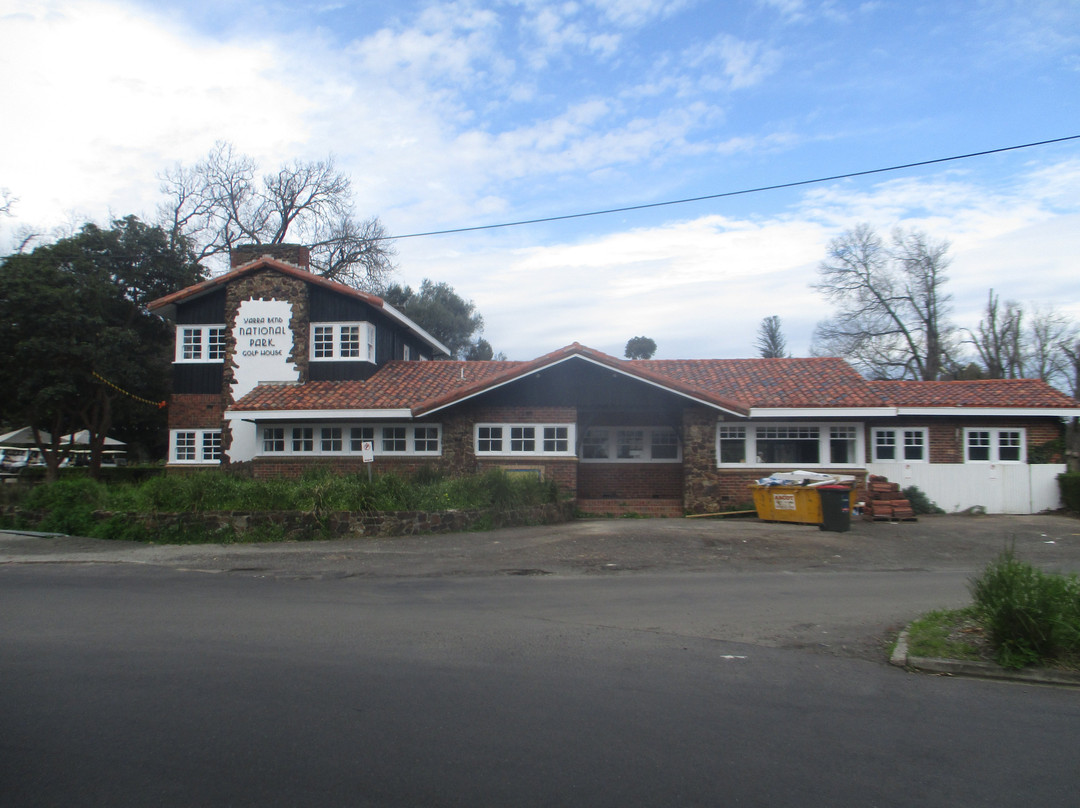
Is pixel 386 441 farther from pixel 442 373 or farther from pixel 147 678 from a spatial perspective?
pixel 147 678

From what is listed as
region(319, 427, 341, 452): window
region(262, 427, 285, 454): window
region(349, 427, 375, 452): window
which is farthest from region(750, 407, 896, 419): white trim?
region(262, 427, 285, 454): window

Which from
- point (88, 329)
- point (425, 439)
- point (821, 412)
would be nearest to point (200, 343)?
point (88, 329)

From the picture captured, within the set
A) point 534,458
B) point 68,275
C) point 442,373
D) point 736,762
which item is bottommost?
point 736,762

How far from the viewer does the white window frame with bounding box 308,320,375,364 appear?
2550 cm

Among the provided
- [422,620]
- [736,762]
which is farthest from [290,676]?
[736,762]

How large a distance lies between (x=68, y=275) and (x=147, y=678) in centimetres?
2732

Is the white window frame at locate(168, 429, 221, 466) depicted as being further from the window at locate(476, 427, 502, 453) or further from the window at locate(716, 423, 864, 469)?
the window at locate(716, 423, 864, 469)

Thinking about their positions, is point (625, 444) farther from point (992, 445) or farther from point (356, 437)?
point (992, 445)

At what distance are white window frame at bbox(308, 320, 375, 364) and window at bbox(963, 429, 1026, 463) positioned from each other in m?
18.3

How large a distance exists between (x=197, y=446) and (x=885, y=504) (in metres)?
20.9

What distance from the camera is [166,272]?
33469 mm

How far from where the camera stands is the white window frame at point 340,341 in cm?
2550

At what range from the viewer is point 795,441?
75.6 ft

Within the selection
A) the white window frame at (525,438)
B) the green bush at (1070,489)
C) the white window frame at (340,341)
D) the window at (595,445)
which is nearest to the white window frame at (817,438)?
the window at (595,445)
